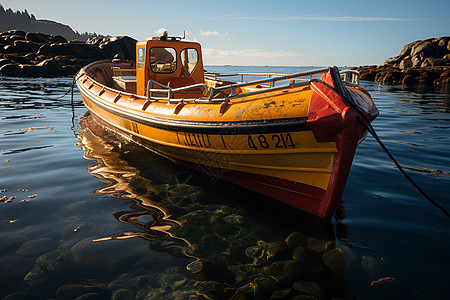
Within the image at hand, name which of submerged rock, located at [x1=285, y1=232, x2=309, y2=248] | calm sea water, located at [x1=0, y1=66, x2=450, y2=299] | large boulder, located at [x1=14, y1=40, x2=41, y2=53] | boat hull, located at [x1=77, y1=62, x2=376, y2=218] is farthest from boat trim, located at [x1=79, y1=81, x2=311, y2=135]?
large boulder, located at [x1=14, y1=40, x2=41, y2=53]

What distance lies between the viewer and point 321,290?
2969mm

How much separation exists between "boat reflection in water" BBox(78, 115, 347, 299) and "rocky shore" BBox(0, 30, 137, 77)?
118 feet

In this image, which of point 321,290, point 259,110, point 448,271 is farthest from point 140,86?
point 448,271

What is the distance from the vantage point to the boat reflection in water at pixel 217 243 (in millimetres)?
2980

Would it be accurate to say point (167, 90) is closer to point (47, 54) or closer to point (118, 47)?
point (47, 54)

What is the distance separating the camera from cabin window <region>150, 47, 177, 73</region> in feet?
26.3

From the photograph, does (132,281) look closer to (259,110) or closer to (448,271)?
(259,110)

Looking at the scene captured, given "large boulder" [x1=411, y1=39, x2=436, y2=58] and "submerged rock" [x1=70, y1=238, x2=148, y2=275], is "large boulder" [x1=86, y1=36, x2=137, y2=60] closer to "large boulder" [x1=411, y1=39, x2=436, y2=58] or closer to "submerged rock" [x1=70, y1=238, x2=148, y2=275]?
"large boulder" [x1=411, y1=39, x2=436, y2=58]

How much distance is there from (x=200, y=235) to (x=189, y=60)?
6.21 m

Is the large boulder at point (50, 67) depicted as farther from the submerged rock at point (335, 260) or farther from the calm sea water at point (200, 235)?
the submerged rock at point (335, 260)

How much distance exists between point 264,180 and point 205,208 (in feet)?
3.76

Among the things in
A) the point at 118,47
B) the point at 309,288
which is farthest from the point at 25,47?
the point at 309,288

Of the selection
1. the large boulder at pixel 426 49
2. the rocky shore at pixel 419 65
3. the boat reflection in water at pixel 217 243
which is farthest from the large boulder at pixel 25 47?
the large boulder at pixel 426 49

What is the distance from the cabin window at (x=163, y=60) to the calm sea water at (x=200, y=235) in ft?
9.78
